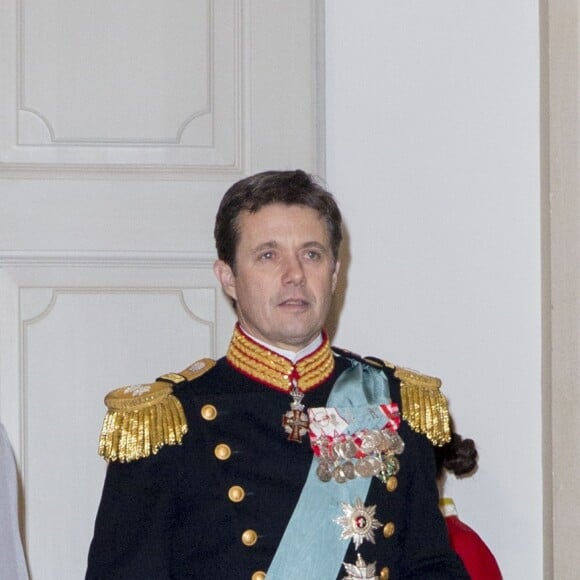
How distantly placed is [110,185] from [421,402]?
93cm

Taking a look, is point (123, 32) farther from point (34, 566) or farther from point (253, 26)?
point (34, 566)

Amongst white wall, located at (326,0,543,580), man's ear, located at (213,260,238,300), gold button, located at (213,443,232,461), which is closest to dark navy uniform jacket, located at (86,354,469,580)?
gold button, located at (213,443,232,461)

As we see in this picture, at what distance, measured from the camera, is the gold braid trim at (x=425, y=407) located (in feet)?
7.34

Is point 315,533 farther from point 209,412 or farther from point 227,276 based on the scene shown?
point 227,276

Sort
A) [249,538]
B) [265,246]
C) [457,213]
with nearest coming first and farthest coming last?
[249,538] → [265,246] → [457,213]

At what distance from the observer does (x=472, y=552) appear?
2.75 metres

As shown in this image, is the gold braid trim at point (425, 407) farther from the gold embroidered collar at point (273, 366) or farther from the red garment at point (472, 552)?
the red garment at point (472, 552)

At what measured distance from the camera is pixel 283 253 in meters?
2.17

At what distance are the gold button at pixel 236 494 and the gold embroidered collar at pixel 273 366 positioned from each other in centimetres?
19

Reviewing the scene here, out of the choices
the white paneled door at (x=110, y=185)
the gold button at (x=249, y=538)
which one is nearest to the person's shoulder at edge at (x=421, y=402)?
the gold button at (x=249, y=538)

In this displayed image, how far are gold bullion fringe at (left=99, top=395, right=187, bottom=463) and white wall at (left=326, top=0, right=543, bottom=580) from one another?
2.76 feet

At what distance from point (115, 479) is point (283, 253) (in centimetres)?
44

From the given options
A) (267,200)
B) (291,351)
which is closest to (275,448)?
(291,351)

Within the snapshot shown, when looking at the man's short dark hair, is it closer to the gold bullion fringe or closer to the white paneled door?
the gold bullion fringe
